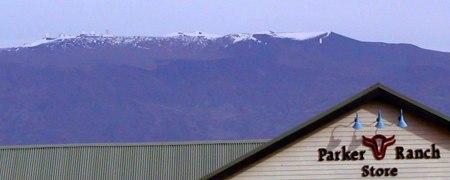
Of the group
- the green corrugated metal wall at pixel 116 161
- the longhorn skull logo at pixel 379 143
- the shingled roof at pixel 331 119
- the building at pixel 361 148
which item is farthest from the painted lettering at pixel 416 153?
the green corrugated metal wall at pixel 116 161

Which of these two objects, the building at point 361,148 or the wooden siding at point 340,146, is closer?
the building at point 361,148

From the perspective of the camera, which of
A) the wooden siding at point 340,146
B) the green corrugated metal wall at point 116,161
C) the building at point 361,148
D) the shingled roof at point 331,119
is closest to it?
the shingled roof at point 331,119

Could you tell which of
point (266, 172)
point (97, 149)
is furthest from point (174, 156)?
point (266, 172)

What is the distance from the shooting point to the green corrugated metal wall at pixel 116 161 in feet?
110

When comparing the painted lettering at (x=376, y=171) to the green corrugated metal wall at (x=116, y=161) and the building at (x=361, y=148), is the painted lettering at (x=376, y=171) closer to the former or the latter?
the building at (x=361, y=148)

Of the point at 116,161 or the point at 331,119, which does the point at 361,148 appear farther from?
the point at 116,161

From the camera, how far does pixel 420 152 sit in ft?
72.3

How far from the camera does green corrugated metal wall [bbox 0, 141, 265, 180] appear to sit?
110 ft

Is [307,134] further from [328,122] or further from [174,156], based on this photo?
[174,156]

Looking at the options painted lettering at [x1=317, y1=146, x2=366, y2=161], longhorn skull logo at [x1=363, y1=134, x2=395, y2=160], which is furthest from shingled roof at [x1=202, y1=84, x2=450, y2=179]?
longhorn skull logo at [x1=363, y1=134, x2=395, y2=160]

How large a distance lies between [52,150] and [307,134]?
1750 cm

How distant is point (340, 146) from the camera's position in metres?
22.0

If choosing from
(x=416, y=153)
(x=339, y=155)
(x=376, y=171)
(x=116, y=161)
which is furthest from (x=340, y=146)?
(x=116, y=161)

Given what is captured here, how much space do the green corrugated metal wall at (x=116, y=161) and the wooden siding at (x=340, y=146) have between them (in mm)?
11852
